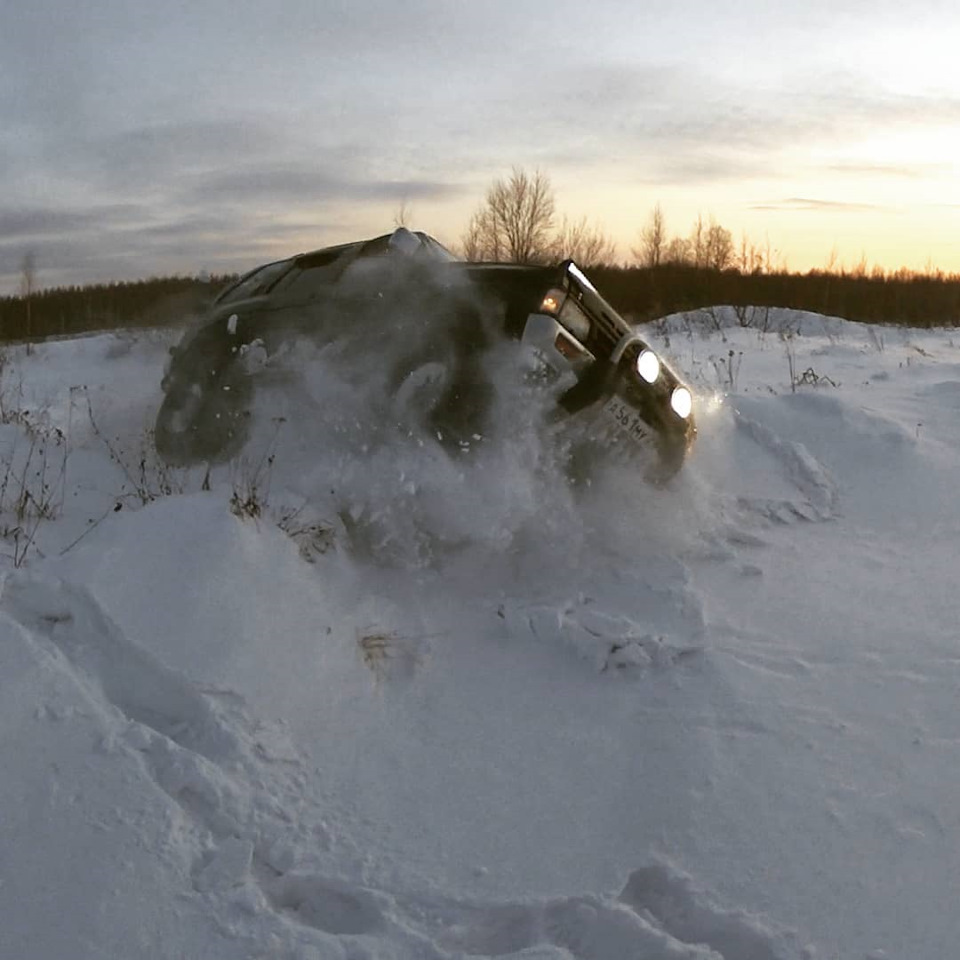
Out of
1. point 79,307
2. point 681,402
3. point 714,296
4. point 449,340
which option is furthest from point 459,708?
point 79,307

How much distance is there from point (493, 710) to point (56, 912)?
162 cm

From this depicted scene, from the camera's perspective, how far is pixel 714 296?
1165 inches

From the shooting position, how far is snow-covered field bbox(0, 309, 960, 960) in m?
2.40

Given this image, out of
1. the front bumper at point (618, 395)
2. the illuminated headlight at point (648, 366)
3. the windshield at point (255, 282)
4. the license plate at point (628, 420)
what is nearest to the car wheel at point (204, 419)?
the windshield at point (255, 282)

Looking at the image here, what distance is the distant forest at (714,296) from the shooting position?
2800 cm

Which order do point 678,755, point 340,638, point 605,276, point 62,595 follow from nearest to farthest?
point 678,755
point 62,595
point 340,638
point 605,276

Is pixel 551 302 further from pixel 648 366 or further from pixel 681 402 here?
pixel 681 402

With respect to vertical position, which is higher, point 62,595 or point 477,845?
point 62,595

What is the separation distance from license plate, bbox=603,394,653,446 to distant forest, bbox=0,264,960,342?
66.0ft

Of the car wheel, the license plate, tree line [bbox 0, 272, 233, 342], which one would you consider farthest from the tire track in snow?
tree line [bbox 0, 272, 233, 342]

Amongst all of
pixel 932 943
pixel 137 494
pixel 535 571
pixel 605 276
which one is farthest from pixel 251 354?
pixel 605 276

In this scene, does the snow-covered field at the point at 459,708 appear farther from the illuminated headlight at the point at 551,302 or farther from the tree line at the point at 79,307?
the tree line at the point at 79,307

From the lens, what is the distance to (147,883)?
7.75 ft

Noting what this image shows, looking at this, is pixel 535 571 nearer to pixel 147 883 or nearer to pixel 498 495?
pixel 498 495
